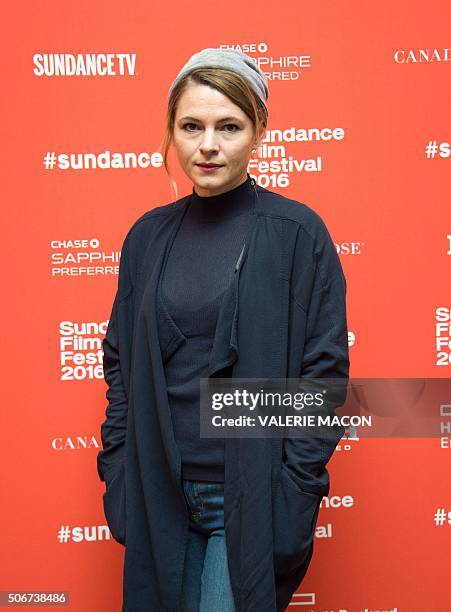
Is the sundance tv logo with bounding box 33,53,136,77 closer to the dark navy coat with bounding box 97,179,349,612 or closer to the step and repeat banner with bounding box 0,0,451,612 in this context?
the step and repeat banner with bounding box 0,0,451,612

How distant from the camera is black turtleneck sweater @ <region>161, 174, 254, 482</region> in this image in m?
1.23

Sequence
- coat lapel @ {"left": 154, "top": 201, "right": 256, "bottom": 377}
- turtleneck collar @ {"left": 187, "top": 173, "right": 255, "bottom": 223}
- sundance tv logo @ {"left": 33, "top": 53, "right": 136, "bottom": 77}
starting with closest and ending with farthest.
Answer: coat lapel @ {"left": 154, "top": 201, "right": 256, "bottom": 377}
turtleneck collar @ {"left": 187, "top": 173, "right": 255, "bottom": 223}
sundance tv logo @ {"left": 33, "top": 53, "right": 136, "bottom": 77}

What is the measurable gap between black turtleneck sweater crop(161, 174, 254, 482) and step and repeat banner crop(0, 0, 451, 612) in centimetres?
78

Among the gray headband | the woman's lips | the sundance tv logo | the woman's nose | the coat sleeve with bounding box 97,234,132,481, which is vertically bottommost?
the coat sleeve with bounding box 97,234,132,481

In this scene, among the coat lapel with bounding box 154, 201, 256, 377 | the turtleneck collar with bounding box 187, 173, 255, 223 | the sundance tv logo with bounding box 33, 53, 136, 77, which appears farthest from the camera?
the sundance tv logo with bounding box 33, 53, 136, 77

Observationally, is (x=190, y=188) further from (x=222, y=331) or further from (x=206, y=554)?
(x=206, y=554)

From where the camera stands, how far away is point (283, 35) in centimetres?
201

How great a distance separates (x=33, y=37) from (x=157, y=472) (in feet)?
4.45

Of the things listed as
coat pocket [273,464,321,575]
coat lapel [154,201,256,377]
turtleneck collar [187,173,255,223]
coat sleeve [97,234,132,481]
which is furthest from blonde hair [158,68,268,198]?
coat pocket [273,464,321,575]

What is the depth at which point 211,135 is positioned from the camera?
1.23m

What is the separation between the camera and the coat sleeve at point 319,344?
1221mm

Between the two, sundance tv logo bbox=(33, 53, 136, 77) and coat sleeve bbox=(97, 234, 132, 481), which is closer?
coat sleeve bbox=(97, 234, 132, 481)

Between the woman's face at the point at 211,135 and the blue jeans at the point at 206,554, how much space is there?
0.55 m

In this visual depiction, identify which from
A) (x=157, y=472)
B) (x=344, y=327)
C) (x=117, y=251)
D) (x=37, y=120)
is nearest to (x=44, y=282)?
(x=117, y=251)
